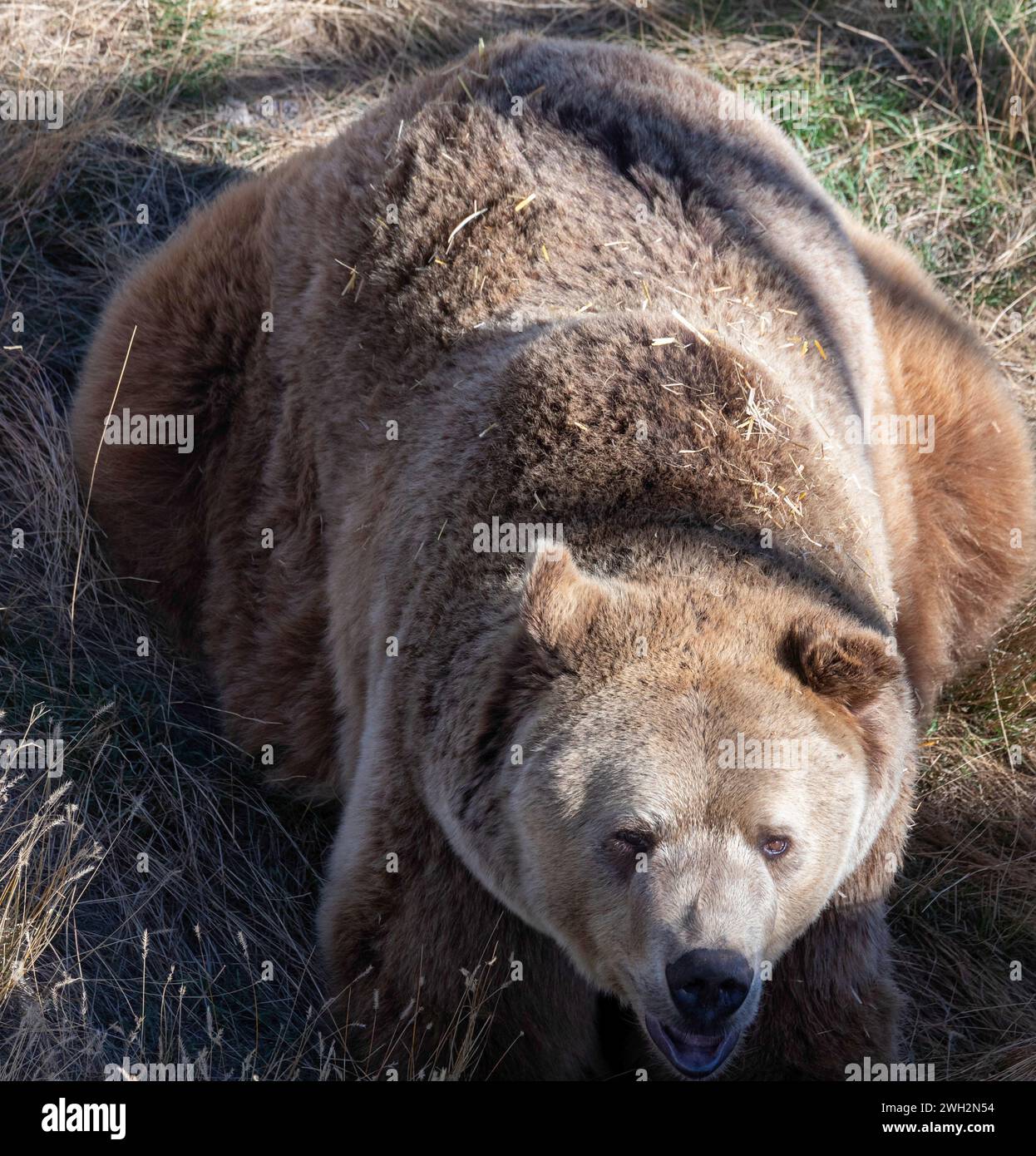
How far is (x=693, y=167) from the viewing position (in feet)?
17.1

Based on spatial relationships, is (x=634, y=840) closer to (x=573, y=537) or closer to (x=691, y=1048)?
(x=691, y=1048)

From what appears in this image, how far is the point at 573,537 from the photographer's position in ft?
13.1

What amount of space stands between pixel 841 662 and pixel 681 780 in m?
0.52

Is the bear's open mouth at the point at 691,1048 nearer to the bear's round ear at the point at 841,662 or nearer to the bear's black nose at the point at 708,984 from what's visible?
the bear's black nose at the point at 708,984

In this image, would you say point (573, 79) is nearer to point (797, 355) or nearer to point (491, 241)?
point (491, 241)

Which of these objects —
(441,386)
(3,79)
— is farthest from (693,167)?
(3,79)

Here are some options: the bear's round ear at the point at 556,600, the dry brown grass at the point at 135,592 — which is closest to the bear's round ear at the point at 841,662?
the bear's round ear at the point at 556,600

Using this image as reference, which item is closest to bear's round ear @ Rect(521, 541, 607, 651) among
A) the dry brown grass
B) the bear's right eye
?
the bear's right eye

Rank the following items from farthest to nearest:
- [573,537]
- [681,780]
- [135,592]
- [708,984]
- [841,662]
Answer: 1. [135,592]
2. [573,537]
3. [841,662]
4. [681,780]
5. [708,984]

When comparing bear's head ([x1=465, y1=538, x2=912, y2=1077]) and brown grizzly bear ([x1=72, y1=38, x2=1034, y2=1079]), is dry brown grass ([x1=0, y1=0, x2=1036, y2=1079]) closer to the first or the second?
brown grizzly bear ([x1=72, y1=38, x2=1034, y2=1079])

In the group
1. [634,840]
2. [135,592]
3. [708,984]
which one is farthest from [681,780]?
[135,592]

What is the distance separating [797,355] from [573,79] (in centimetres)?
153

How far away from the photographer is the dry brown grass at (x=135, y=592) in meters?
4.47

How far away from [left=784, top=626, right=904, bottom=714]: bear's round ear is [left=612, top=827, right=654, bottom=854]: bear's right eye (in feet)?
2.02
